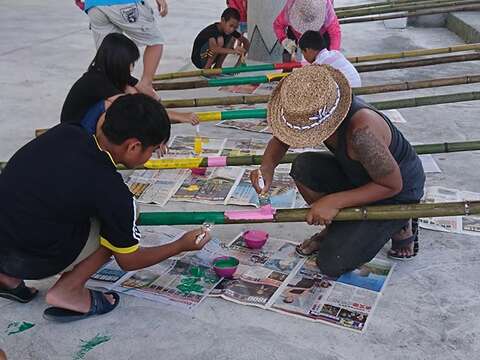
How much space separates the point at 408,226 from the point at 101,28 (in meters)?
2.35

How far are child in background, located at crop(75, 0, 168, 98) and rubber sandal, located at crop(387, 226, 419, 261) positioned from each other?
178 cm

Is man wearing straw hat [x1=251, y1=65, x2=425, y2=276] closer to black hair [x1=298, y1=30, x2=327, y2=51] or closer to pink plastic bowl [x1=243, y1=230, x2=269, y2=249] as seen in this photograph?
pink plastic bowl [x1=243, y1=230, x2=269, y2=249]

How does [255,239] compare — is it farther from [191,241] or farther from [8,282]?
[8,282]

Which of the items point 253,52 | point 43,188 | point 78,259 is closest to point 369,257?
point 78,259

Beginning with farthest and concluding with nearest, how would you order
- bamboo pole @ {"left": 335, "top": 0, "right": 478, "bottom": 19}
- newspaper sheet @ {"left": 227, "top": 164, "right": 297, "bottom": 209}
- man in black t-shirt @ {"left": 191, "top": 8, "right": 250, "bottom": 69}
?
bamboo pole @ {"left": 335, "top": 0, "right": 478, "bottom": 19} < man in black t-shirt @ {"left": 191, "top": 8, "right": 250, "bottom": 69} < newspaper sheet @ {"left": 227, "top": 164, "right": 297, "bottom": 209}

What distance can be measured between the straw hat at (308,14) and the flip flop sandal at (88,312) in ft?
Answer: 9.81

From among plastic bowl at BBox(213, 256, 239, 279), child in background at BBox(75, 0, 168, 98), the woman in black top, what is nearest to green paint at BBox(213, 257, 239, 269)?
plastic bowl at BBox(213, 256, 239, 279)

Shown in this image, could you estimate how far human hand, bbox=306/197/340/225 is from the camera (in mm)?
2137

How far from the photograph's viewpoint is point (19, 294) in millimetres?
2174

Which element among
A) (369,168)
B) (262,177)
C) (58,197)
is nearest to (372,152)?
(369,168)

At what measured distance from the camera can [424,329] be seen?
2035mm

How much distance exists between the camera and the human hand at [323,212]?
2.14 m

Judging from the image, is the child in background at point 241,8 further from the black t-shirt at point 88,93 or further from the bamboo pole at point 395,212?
the bamboo pole at point 395,212

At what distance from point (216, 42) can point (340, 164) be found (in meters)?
3.16
